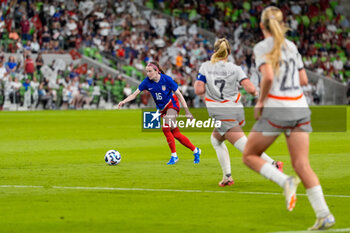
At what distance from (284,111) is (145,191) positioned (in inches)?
158

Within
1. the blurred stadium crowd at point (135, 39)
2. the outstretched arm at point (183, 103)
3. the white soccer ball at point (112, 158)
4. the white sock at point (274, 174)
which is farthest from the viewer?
the blurred stadium crowd at point (135, 39)

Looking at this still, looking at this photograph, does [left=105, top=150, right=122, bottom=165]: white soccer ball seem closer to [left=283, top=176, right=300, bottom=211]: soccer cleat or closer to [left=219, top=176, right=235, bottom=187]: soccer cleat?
[left=219, top=176, right=235, bottom=187]: soccer cleat

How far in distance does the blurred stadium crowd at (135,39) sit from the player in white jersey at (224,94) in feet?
93.7

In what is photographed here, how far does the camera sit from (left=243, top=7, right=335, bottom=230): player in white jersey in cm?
808

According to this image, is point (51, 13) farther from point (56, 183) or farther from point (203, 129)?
point (56, 183)

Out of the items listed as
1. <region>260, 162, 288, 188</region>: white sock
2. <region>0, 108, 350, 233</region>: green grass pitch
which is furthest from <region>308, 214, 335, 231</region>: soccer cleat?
<region>260, 162, 288, 188</region>: white sock

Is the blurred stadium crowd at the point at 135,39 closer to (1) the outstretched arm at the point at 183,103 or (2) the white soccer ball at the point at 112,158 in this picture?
(2) the white soccer ball at the point at 112,158

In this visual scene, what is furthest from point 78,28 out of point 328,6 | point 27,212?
point 27,212

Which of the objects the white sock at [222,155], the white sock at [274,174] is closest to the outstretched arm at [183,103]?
the white sock at [222,155]

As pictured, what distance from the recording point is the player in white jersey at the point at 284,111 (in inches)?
318

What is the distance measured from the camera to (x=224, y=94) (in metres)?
12.0

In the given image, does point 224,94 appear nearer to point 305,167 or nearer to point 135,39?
point 305,167

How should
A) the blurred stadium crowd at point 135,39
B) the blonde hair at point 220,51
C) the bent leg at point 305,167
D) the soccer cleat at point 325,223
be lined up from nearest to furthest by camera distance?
1. the soccer cleat at point 325,223
2. the bent leg at point 305,167
3. the blonde hair at point 220,51
4. the blurred stadium crowd at point 135,39

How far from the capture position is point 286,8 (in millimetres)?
57188
